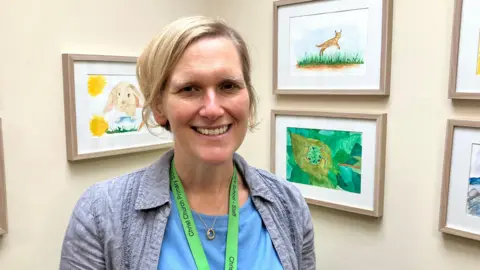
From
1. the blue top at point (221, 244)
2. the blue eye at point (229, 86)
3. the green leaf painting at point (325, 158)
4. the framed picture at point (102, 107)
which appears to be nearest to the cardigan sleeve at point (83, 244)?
the blue top at point (221, 244)

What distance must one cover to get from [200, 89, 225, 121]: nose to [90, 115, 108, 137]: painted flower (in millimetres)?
703

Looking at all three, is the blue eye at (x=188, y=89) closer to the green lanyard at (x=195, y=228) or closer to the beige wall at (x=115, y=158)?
the green lanyard at (x=195, y=228)

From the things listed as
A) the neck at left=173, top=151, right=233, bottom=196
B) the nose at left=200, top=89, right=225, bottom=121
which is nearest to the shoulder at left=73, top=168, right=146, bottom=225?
the neck at left=173, top=151, right=233, bottom=196

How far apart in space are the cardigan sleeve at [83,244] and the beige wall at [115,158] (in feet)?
1.66

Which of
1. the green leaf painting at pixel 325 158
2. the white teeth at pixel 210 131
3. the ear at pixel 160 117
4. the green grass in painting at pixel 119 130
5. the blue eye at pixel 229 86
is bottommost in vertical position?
the green leaf painting at pixel 325 158

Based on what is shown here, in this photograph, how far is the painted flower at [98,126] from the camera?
59.8 inches

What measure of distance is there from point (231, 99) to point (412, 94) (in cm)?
73

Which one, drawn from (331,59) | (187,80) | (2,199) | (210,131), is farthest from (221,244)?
(331,59)

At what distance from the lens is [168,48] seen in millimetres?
951

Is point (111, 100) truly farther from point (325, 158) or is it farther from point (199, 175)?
point (325, 158)

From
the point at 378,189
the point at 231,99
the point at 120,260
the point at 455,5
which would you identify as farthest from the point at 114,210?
the point at 455,5

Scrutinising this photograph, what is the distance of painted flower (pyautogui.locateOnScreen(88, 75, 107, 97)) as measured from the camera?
58.9 inches

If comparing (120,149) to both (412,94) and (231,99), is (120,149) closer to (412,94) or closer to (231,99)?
(231,99)

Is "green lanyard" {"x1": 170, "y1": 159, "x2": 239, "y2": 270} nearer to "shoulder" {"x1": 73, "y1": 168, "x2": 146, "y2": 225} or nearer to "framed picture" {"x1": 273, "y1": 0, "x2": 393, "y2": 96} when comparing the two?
"shoulder" {"x1": 73, "y1": 168, "x2": 146, "y2": 225}
